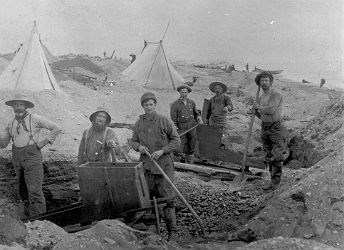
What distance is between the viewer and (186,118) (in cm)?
876

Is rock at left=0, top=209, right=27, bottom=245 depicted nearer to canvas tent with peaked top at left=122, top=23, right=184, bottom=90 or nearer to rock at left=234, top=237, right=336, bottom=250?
rock at left=234, top=237, right=336, bottom=250

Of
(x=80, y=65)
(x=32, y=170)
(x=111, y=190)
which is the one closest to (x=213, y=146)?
(x=32, y=170)

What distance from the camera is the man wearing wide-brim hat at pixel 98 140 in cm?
547

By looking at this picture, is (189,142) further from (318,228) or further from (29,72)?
(29,72)

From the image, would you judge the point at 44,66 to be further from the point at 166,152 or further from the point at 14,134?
the point at 166,152

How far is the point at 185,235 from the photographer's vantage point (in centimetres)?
522

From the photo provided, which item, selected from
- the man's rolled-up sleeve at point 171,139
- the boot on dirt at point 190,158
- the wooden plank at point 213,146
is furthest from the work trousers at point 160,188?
the boot on dirt at point 190,158

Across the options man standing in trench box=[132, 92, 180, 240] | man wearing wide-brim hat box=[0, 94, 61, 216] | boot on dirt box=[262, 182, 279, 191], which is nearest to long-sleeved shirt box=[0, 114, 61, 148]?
man wearing wide-brim hat box=[0, 94, 61, 216]

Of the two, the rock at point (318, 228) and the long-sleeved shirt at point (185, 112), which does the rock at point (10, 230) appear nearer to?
the rock at point (318, 228)

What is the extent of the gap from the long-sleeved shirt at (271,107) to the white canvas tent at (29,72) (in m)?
8.31

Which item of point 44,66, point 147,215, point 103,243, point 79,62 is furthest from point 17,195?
point 79,62

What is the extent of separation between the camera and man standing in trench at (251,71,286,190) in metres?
6.20

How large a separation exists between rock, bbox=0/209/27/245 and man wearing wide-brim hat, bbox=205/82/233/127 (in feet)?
18.8

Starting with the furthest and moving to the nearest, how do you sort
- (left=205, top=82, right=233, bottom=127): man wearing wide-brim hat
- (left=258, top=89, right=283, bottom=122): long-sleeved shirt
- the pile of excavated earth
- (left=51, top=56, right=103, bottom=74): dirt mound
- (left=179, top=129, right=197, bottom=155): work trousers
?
(left=51, top=56, right=103, bottom=74): dirt mound, (left=205, top=82, right=233, bottom=127): man wearing wide-brim hat, (left=179, top=129, right=197, bottom=155): work trousers, (left=258, top=89, right=283, bottom=122): long-sleeved shirt, the pile of excavated earth
